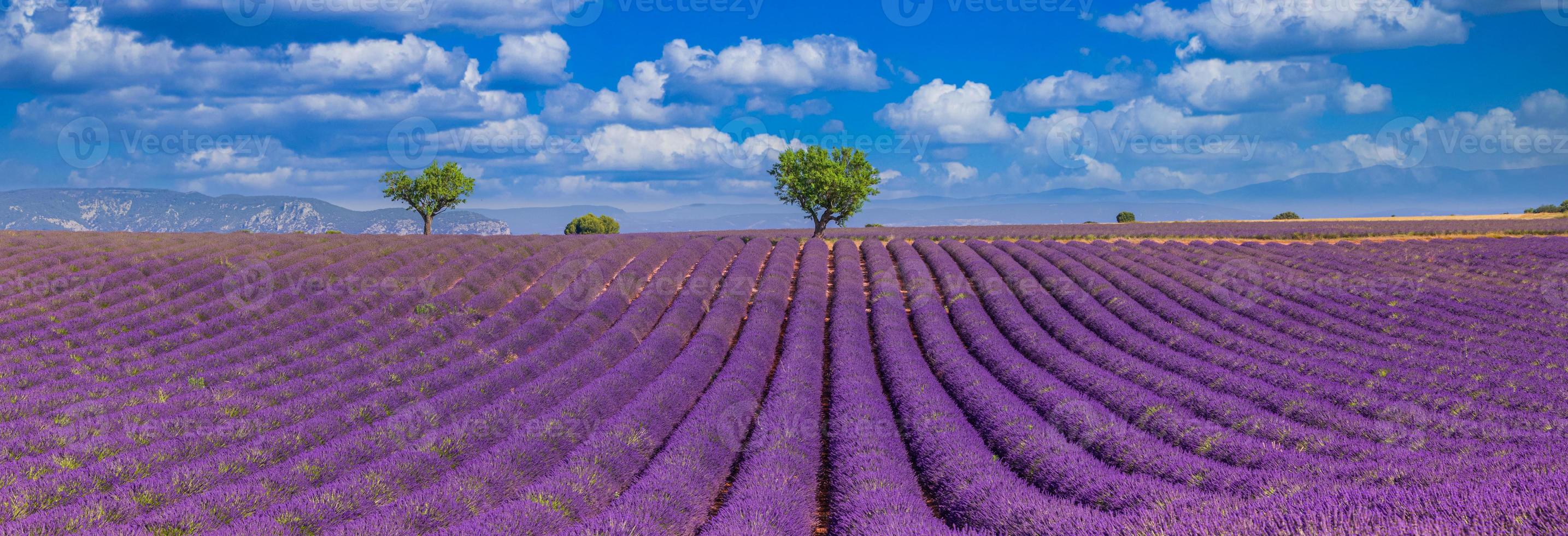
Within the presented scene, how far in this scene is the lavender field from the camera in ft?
16.5

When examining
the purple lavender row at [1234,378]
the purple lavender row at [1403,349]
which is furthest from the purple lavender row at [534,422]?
the purple lavender row at [1403,349]

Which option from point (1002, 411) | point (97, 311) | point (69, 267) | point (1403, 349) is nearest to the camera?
point (1002, 411)

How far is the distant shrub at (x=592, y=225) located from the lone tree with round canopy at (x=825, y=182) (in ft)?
64.4

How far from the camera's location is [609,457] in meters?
6.47

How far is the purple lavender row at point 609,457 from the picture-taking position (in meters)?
5.08

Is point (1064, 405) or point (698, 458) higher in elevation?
point (1064, 405)

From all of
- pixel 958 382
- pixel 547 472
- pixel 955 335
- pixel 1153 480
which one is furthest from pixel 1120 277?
pixel 547 472

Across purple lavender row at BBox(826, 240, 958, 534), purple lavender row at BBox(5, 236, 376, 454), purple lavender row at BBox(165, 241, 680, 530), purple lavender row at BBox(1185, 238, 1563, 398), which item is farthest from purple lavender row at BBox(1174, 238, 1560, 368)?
purple lavender row at BBox(5, 236, 376, 454)

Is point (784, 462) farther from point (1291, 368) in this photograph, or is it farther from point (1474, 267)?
point (1474, 267)

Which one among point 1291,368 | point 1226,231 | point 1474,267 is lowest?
point 1291,368

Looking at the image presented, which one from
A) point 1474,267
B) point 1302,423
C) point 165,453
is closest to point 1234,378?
point 1302,423

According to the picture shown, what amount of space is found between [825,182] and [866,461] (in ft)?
98.7

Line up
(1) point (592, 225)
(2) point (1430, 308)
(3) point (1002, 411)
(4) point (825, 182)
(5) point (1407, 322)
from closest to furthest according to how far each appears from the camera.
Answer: (3) point (1002, 411) → (5) point (1407, 322) → (2) point (1430, 308) → (4) point (825, 182) → (1) point (592, 225)

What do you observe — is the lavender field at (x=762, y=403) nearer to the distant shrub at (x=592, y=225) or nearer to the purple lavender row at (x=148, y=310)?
the purple lavender row at (x=148, y=310)
